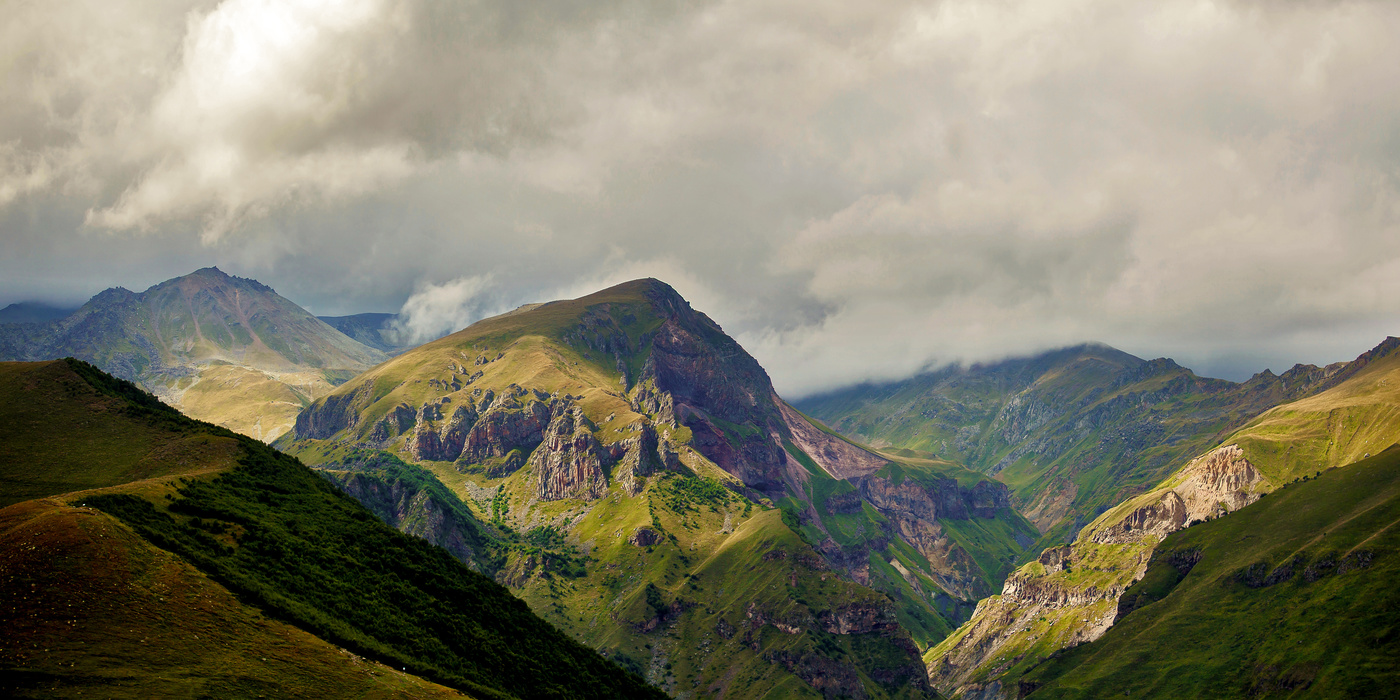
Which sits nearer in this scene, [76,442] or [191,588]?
[191,588]

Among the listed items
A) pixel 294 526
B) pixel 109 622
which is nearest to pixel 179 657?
pixel 109 622

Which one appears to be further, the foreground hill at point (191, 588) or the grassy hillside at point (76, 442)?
the grassy hillside at point (76, 442)

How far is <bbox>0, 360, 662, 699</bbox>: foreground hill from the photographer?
8475 cm

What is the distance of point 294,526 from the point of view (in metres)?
177

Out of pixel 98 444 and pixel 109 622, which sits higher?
pixel 98 444

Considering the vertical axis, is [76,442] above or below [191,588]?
above

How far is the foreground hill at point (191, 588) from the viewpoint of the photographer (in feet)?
278

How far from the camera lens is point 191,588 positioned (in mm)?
104812

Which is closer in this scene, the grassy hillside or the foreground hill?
the foreground hill

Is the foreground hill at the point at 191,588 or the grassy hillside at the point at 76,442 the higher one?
the grassy hillside at the point at 76,442

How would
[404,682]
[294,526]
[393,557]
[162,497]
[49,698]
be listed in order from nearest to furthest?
1. [49,698]
2. [404,682]
3. [162,497]
4. [294,526]
5. [393,557]

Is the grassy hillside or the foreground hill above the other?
the grassy hillside

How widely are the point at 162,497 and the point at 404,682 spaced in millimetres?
70014

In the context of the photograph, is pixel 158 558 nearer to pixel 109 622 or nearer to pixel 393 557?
pixel 109 622
